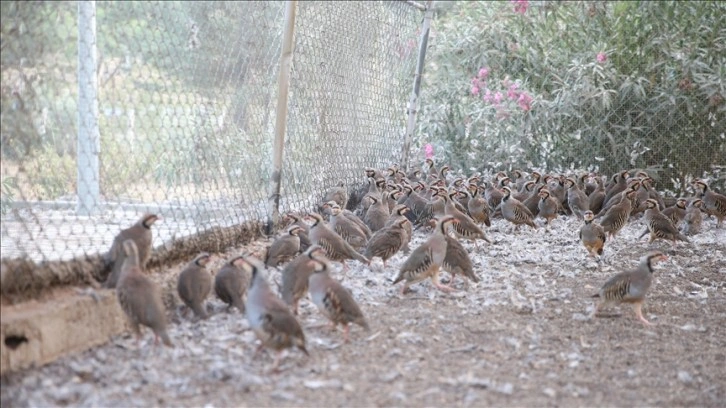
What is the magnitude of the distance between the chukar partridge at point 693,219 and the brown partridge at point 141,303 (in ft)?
24.9

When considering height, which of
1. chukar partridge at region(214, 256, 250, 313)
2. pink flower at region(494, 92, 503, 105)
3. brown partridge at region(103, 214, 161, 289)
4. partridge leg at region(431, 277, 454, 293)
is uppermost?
pink flower at region(494, 92, 503, 105)

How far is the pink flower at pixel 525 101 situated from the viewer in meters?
13.0

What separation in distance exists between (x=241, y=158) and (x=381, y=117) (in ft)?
14.4

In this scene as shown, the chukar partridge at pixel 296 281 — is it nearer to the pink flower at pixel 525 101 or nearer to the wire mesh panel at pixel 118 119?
the wire mesh panel at pixel 118 119

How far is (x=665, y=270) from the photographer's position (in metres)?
8.59

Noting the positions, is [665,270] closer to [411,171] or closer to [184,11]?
[411,171]

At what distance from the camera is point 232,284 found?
5.79 meters

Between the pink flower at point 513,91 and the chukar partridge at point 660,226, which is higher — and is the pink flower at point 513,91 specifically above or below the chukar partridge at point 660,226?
above

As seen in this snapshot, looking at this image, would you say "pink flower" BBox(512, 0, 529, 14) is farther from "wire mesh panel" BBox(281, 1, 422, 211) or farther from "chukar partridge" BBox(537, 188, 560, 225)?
"chukar partridge" BBox(537, 188, 560, 225)

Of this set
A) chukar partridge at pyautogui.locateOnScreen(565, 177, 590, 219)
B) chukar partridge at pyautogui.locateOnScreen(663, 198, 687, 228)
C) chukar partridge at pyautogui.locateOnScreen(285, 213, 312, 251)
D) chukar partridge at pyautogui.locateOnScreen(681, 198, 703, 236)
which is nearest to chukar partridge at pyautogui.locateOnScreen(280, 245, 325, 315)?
chukar partridge at pyautogui.locateOnScreen(285, 213, 312, 251)

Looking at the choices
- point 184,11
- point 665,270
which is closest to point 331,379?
point 184,11

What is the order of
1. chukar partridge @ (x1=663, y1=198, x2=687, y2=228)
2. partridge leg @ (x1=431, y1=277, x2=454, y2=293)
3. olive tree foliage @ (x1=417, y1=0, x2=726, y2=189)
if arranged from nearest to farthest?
partridge leg @ (x1=431, y1=277, x2=454, y2=293) < chukar partridge @ (x1=663, y1=198, x2=687, y2=228) < olive tree foliage @ (x1=417, y1=0, x2=726, y2=189)

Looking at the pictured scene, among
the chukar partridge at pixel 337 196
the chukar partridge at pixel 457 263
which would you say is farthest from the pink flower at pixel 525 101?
the chukar partridge at pixel 457 263

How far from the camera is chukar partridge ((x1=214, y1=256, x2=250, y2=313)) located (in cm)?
577
